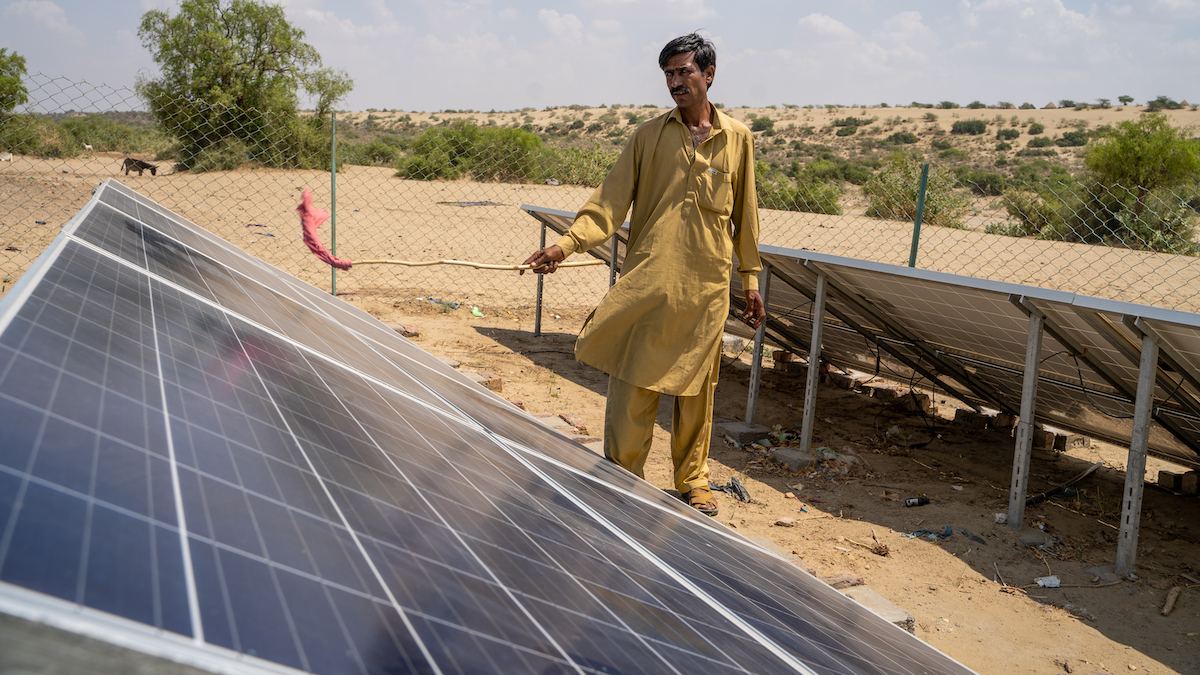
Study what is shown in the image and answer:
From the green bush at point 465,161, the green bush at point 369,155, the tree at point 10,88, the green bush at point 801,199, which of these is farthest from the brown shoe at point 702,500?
the green bush at point 369,155

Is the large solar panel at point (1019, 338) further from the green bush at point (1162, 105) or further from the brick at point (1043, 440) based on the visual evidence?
the green bush at point (1162, 105)

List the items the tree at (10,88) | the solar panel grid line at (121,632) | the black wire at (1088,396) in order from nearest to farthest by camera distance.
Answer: the solar panel grid line at (121,632) → the black wire at (1088,396) → the tree at (10,88)

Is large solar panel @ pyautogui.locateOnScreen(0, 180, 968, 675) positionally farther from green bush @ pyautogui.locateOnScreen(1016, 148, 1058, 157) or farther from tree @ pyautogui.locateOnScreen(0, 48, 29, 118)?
green bush @ pyautogui.locateOnScreen(1016, 148, 1058, 157)

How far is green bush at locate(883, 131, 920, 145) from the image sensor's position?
4612 cm

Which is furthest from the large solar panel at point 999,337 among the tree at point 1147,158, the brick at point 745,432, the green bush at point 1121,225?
the tree at point 1147,158

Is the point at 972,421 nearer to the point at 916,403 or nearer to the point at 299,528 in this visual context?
the point at 916,403

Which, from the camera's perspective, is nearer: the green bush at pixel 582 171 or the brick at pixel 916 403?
the brick at pixel 916 403

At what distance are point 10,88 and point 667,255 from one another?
12480mm

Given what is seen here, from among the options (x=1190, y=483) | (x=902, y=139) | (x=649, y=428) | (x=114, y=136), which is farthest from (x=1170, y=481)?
(x=902, y=139)

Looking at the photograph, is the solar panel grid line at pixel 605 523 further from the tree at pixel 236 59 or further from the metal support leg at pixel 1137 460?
the tree at pixel 236 59

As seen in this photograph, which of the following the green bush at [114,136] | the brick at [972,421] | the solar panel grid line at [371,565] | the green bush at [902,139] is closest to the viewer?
the solar panel grid line at [371,565]

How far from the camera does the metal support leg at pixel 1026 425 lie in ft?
13.7

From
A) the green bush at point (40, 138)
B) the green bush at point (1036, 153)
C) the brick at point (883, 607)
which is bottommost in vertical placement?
the brick at point (883, 607)

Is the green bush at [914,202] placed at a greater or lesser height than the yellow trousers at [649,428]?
greater
